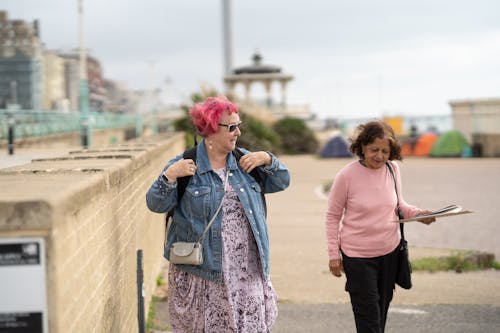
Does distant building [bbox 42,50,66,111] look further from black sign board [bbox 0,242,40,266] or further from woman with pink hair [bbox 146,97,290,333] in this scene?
black sign board [bbox 0,242,40,266]

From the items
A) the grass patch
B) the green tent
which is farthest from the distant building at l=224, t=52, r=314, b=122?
the grass patch

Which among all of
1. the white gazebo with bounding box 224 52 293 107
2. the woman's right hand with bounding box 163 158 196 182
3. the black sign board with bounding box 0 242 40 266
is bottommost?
the black sign board with bounding box 0 242 40 266

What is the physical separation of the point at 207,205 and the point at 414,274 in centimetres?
589

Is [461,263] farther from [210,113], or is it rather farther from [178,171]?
[178,171]

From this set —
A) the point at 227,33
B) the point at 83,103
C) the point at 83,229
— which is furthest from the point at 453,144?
the point at 227,33

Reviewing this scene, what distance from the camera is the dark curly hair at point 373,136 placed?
5555 millimetres

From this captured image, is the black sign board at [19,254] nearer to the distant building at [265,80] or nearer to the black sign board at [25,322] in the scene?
the black sign board at [25,322]

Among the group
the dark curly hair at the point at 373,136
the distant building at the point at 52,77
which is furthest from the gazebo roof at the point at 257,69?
the dark curly hair at the point at 373,136

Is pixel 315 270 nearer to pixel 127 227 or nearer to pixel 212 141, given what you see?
pixel 127 227

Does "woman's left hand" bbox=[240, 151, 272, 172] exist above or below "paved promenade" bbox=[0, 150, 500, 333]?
above

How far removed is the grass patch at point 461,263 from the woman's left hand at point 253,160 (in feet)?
19.5

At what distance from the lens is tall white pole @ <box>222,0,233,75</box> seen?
4144 inches

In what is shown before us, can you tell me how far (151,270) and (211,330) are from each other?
381 centimetres

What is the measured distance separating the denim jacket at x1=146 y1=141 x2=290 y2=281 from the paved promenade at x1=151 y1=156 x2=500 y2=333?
2.94 metres
